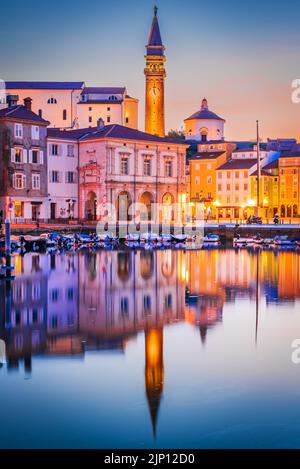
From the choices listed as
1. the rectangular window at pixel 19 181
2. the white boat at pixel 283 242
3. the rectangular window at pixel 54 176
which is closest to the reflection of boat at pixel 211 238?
the white boat at pixel 283 242

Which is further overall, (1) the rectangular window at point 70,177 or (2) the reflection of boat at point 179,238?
(1) the rectangular window at point 70,177

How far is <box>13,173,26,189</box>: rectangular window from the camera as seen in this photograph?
187 feet

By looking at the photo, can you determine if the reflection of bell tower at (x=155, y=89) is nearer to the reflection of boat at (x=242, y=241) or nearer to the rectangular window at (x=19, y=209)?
the reflection of boat at (x=242, y=241)

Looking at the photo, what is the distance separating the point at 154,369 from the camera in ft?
43.6

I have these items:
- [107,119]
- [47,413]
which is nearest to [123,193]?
[107,119]

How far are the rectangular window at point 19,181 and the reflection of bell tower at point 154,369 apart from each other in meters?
41.6

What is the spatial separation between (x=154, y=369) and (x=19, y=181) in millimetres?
45999

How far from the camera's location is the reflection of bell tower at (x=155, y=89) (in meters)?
92.7

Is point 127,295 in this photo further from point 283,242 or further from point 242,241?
point 242,241

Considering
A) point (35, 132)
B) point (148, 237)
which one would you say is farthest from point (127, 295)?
point (35, 132)

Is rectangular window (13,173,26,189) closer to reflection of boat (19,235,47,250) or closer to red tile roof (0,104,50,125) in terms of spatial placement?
red tile roof (0,104,50,125)

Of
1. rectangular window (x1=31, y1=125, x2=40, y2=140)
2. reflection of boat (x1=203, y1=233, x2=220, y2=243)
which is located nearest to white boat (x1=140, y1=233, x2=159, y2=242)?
reflection of boat (x1=203, y1=233, x2=220, y2=243)

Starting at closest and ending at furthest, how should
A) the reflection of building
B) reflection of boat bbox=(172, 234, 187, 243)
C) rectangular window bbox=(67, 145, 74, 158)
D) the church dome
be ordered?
the reflection of building → reflection of boat bbox=(172, 234, 187, 243) → rectangular window bbox=(67, 145, 74, 158) → the church dome

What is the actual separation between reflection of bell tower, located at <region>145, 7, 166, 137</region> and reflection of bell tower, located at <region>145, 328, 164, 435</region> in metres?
77.1
